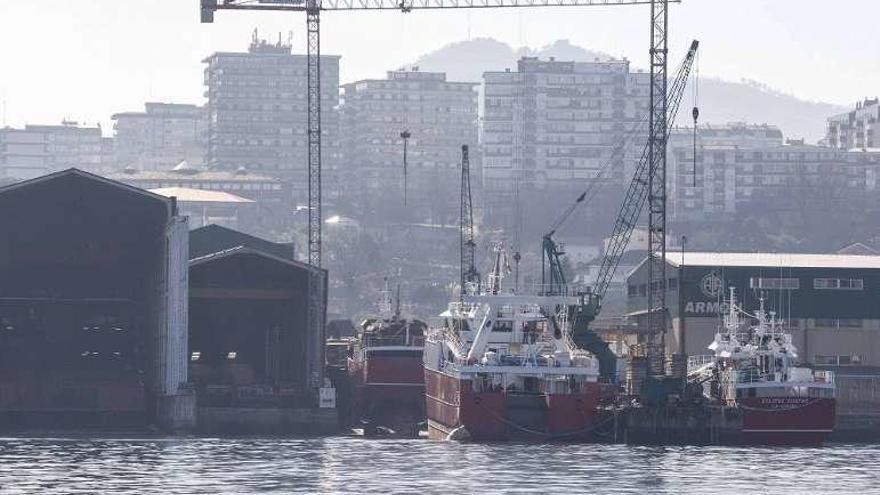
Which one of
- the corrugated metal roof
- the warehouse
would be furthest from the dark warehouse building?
the corrugated metal roof

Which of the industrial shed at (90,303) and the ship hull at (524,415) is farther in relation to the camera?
the industrial shed at (90,303)

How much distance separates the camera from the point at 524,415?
97375mm

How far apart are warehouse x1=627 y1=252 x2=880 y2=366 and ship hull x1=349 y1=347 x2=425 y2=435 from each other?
15629 millimetres

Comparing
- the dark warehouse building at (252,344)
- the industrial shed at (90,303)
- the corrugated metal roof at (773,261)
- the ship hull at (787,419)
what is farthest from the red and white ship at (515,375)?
the corrugated metal roof at (773,261)

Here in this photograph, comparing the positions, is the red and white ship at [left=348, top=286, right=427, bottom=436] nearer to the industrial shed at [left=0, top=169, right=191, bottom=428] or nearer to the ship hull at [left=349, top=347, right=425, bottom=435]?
the ship hull at [left=349, top=347, right=425, bottom=435]

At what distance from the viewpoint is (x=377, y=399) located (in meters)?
121

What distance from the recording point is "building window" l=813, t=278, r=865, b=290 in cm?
12356

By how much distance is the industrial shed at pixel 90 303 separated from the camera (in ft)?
358

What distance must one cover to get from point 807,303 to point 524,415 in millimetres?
31788

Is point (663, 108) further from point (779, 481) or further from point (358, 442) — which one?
point (779, 481)

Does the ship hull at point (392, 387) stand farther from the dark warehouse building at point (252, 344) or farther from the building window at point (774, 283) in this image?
the building window at point (774, 283)

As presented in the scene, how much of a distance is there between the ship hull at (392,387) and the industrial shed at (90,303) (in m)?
12.4

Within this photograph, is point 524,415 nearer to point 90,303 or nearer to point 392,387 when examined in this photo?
point 392,387

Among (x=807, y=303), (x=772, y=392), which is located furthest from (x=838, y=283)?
(x=772, y=392)
